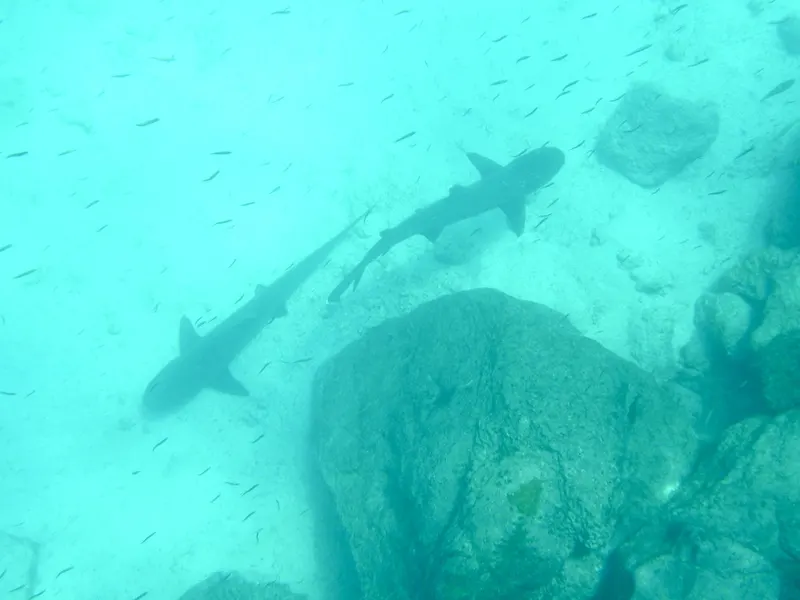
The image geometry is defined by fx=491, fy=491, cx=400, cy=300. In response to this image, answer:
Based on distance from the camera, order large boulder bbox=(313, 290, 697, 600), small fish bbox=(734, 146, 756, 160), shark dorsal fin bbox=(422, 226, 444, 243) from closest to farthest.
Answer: large boulder bbox=(313, 290, 697, 600)
shark dorsal fin bbox=(422, 226, 444, 243)
small fish bbox=(734, 146, 756, 160)

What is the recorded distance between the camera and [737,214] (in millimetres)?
10820

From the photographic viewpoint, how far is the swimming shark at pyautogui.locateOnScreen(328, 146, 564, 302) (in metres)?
10.2

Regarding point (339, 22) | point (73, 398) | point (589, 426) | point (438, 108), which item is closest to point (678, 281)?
point (589, 426)

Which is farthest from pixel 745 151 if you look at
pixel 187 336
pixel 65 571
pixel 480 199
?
pixel 65 571

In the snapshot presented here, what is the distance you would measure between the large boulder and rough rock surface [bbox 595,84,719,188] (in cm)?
614

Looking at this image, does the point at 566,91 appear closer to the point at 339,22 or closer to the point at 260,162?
the point at 339,22

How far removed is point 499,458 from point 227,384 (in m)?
6.71

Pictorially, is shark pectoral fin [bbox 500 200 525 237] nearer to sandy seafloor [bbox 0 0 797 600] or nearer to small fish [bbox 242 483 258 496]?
sandy seafloor [bbox 0 0 797 600]

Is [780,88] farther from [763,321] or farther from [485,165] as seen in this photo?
[763,321]

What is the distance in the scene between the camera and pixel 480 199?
10.2 meters

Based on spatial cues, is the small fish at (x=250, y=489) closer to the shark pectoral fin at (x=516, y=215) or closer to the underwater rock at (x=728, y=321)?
the shark pectoral fin at (x=516, y=215)

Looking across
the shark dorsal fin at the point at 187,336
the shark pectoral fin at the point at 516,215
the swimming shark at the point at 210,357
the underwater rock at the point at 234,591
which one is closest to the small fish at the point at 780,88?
the shark pectoral fin at the point at 516,215

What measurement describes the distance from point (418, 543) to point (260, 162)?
11.1 m

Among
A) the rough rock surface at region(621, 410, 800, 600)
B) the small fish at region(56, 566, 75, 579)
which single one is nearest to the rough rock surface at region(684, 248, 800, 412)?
the rough rock surface at region(621, 410, 800, 600)
